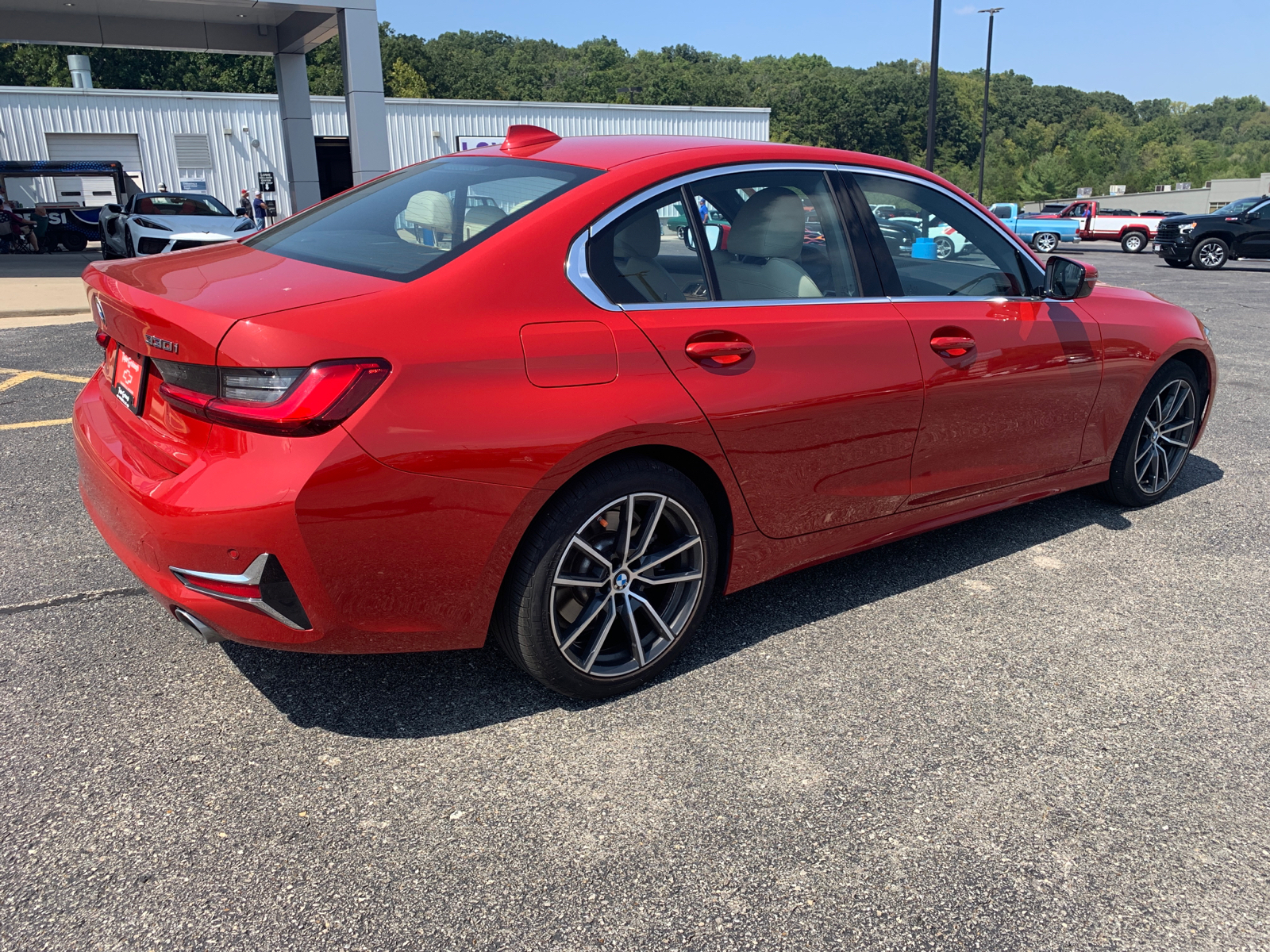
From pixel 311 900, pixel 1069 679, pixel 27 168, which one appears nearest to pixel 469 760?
pixel 311 900

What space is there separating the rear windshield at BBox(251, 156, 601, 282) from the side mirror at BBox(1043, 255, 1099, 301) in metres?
2.01

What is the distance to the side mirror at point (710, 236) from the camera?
299 centimetres

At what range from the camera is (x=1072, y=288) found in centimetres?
383

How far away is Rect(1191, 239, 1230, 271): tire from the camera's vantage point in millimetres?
23219

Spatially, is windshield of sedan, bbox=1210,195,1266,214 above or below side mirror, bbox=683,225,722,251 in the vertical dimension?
below

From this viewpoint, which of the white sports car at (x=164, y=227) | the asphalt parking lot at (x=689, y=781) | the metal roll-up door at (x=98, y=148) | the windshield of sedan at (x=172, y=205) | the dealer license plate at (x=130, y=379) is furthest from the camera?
the metal roll-up door at (x=98, y=148)

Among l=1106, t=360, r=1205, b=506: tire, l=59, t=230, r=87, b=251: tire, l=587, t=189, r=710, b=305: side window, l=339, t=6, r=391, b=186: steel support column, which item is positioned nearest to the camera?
l=587, t=189, r=710, b=305: side window

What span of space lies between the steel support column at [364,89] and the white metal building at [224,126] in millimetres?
17269

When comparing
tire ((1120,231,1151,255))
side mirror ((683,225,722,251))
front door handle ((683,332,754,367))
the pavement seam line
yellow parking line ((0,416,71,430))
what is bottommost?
tire ((1120,231,1151,255))

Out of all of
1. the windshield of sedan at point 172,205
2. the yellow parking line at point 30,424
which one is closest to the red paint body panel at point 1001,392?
the yellow parking line at point 30,424

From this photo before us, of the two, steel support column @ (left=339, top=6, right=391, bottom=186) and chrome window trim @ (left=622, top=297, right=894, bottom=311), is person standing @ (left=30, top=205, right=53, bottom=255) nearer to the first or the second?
steel support column @ (left=339, top=6, right=391, bottom=186)

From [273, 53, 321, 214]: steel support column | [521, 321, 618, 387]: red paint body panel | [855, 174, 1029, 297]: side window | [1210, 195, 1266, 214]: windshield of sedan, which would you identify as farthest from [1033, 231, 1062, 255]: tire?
[521, 321, 618, 387]: red paint body panel

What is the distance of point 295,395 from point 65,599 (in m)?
1.87

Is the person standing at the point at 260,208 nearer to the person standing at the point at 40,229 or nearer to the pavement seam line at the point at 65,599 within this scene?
the person standing at the point at 40,229
